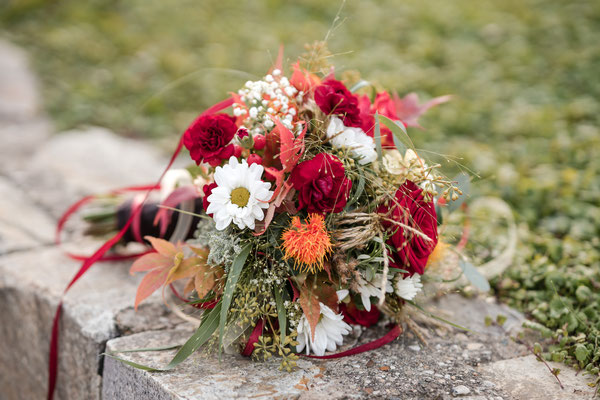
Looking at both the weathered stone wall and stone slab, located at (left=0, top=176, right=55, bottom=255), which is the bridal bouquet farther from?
stone slab, located at (left=0, top=176, right=55, bottom=255)

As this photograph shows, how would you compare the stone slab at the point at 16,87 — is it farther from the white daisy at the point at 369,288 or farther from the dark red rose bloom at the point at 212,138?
the white daisy at the point at 369,288

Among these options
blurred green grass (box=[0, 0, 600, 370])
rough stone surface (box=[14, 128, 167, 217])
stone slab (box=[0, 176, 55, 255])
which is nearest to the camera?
stone slab (box=[0, 176, 55, 255])

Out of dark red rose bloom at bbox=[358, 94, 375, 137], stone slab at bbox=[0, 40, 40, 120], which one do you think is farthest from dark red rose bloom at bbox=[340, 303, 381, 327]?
stone slab at bbox=[0, 40, 40, 120]

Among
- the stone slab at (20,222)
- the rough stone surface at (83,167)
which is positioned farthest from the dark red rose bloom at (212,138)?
the rough stone surface at (83,167)

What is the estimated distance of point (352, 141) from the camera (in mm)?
1576

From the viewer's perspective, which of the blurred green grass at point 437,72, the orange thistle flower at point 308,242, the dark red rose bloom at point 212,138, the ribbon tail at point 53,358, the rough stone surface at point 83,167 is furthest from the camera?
the rough stone surface at point 83,167

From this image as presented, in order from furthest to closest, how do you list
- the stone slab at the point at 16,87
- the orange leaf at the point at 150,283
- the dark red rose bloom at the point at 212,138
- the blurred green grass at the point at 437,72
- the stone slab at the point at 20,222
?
the stone slab at the point at 16,87
the blurred green grass at the point at 437,72
the stone slab at the point at 20,222
the orange leaf at the point at 150,283
the dark red rose bloom at the point at 212,138

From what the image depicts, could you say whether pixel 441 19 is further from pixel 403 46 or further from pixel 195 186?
pixel 195 186

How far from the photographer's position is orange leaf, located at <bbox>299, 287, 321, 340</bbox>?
4.78ft

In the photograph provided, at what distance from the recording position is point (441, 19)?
5.30 m

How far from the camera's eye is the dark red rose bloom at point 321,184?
1.42 meters

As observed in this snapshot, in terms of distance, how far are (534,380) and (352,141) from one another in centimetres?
94

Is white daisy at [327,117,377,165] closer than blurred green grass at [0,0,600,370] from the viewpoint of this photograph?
Yes

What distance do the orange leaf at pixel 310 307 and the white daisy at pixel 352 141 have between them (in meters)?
0.45
